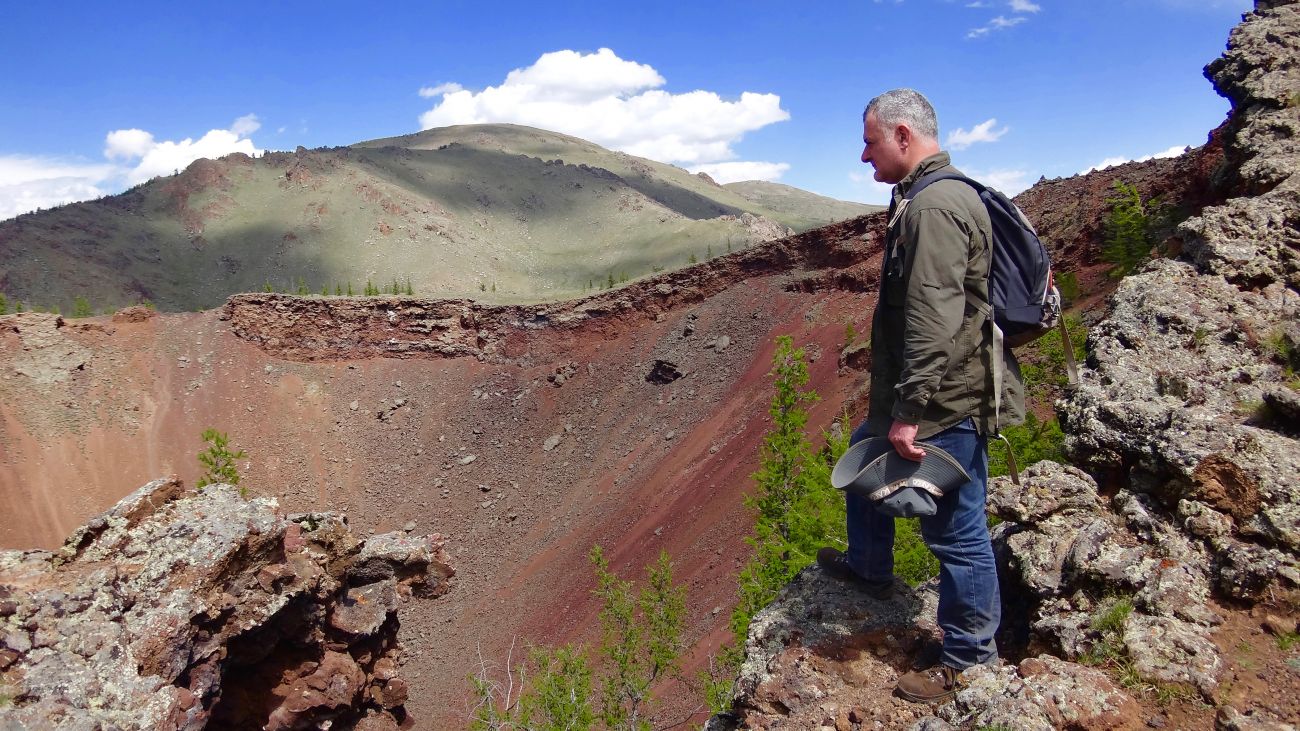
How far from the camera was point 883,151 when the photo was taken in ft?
12.1

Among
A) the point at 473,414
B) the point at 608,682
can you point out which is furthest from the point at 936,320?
the point at 473,414

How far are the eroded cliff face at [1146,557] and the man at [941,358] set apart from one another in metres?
0.27

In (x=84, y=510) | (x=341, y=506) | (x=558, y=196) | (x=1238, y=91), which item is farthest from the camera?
(x=558, y=196)

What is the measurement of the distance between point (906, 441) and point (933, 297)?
669 millimetres

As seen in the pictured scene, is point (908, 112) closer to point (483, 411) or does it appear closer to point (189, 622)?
point (189, 622)

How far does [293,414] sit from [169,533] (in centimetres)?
2075

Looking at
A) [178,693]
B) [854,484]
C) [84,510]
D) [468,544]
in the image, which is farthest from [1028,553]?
[84,510]

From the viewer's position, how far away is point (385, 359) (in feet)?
92.2

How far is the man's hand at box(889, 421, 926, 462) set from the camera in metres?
3.42

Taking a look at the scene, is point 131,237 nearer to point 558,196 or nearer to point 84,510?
point 558,196

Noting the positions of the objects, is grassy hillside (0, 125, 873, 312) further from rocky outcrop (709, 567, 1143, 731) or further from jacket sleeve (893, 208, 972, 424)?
jacket sleeve (893, 208, 972, 424)

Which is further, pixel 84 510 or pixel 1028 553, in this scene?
pixel 84 510

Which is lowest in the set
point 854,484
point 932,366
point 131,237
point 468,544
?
point 468,544

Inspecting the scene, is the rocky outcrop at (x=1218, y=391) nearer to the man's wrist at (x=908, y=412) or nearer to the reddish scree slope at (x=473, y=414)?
the man's wrist at (x=908, y=412)
